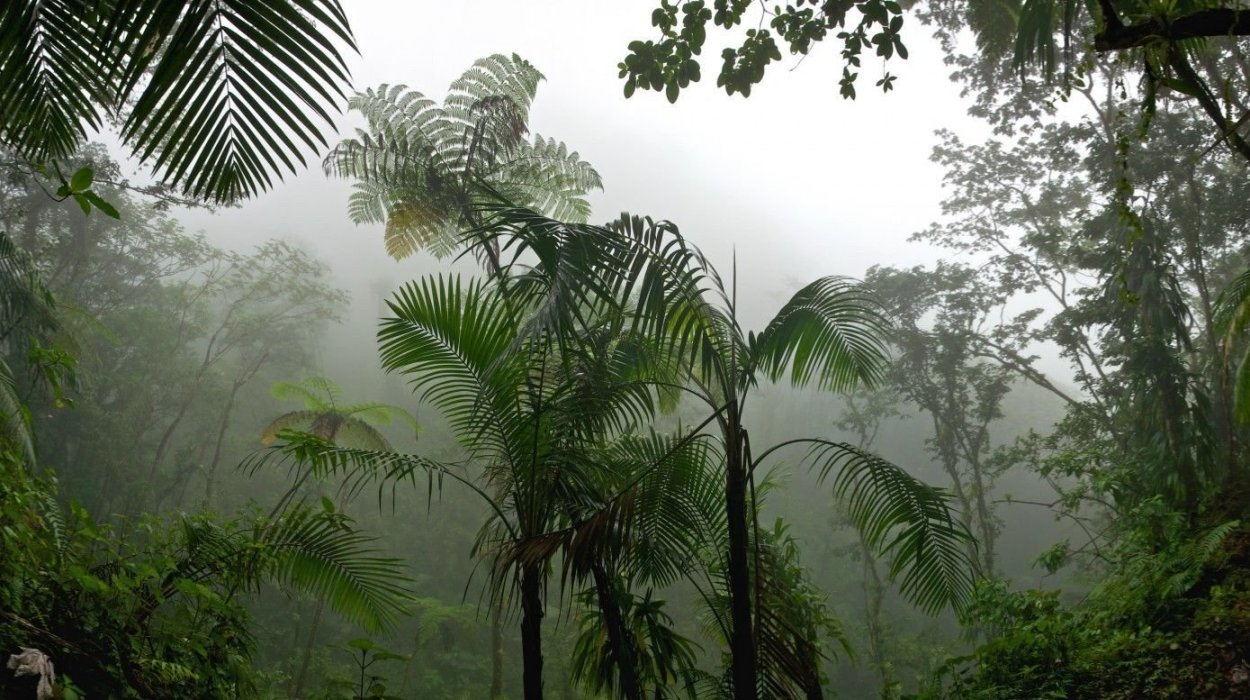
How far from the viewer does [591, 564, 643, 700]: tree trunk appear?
2.85 m

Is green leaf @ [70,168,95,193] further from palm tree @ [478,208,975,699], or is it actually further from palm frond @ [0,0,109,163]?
palm tree @ [478,208,975,699]

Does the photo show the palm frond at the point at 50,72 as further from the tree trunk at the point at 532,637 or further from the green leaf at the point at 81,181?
the tree trunk at the point at 532,637

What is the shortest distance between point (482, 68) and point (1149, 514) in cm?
681

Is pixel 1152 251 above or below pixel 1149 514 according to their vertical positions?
above

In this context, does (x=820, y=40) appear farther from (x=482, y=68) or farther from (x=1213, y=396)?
(x=1213, y=396)

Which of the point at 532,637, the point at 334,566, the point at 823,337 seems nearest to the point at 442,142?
the point at 334,566

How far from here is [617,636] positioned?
296cm

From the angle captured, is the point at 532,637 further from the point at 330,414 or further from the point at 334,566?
the point at 330,414

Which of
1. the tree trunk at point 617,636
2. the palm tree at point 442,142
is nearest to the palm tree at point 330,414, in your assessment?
the palm tree at point 442,142

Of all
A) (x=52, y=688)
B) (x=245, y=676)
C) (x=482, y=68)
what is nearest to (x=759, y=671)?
(x=245, y=676)

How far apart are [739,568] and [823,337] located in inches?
48.1

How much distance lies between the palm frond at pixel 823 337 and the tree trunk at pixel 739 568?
49cm

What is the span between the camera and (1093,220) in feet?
28.8

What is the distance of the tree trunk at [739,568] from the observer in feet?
8.79
